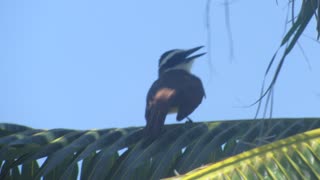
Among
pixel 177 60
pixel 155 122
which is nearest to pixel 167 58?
pixel 177 60

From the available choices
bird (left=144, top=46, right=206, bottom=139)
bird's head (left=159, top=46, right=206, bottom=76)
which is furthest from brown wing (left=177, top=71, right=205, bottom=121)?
bird's head (left=159, top=46, right=206, bottom=76)

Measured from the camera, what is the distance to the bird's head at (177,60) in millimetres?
9406

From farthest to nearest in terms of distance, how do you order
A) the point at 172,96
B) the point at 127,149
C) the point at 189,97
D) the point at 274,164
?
1. the point at 189,97
2. the point at 172,96
3. the point at 127,149
4. the point at 274,164

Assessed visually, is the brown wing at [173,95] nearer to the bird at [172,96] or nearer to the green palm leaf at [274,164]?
the bird at [172,96]

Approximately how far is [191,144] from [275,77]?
1.71 metres

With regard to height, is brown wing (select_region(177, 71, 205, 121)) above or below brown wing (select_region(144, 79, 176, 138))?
below

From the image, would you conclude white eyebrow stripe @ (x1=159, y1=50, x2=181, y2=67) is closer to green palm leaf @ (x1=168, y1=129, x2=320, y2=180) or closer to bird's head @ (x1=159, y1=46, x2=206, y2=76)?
bird's head @ (x1=159, y1=46, x2=206, y2=76)

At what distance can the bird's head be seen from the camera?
9.41 metres

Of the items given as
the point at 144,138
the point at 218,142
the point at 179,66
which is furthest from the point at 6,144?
the point at 179,66

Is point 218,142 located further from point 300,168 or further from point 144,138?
point 300,168

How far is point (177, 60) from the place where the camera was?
948cm

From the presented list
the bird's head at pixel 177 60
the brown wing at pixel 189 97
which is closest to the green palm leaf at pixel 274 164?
the brown wing at pixel 189 97

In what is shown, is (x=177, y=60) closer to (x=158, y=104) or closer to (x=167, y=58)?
(x=167, y=58)

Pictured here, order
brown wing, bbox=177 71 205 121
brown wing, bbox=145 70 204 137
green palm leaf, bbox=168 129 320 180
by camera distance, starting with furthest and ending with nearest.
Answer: brown wing, bbox=177 71 205 121 < brown wing, bbox=145 70 204 137 < green palm leaf, bbox=168 129 320 180
